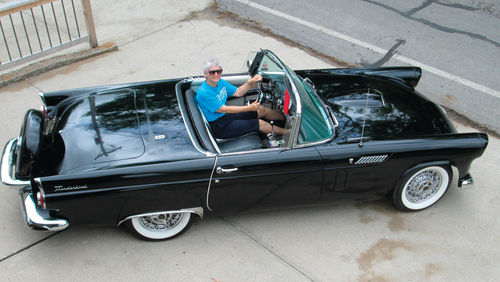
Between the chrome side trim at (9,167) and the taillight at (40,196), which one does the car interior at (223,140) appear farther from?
the chrome side trim at (9,167)

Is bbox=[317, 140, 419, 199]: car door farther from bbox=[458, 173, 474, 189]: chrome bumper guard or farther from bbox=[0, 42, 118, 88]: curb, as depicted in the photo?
bbox=[0, 42, 118, 88]: curb

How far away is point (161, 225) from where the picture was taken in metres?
4.12

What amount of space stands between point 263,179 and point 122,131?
130 centimetres

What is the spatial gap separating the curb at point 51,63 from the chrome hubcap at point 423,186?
5027 millimetres

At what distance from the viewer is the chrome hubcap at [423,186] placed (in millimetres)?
4352

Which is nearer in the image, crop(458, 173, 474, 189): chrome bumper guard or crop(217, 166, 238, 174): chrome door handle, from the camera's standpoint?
crop(217, 166, 238, 174): chrome door handle

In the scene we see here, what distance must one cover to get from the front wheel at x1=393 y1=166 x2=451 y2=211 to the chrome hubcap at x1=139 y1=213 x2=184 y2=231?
2034 millimetres

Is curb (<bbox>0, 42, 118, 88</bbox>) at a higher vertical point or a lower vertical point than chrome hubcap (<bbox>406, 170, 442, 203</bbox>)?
higher

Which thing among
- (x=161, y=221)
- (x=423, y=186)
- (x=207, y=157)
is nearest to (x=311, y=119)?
(x=207, y=157)

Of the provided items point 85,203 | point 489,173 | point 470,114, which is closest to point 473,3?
point 470,114

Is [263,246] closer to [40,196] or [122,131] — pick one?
[122,131]

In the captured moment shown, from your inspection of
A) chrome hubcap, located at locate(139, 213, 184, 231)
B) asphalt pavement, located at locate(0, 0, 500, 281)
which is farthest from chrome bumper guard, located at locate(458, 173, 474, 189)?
chrome hubcap, located at locate(139, 213, 184, 231)

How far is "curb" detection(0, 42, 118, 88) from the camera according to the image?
6.45 metres

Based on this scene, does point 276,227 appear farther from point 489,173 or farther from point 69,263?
point 489,173
